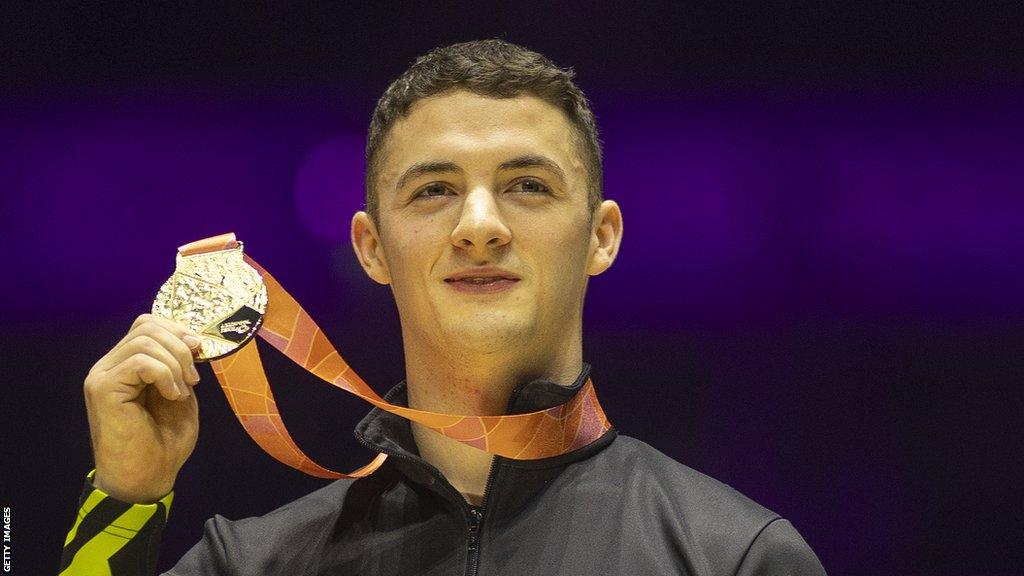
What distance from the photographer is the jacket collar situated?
231 centimetres

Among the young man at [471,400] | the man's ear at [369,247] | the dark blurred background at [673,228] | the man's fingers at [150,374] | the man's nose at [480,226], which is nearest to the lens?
the man's fingers at [150,374]

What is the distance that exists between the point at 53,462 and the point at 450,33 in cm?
151

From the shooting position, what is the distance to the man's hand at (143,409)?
2037 millimetres

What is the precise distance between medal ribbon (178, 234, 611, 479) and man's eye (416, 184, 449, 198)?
33 cm

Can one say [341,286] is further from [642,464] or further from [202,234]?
[642,464]

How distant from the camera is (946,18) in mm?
2998

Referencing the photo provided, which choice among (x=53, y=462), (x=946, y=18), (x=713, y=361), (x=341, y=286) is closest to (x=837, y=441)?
(x=713, y=361)

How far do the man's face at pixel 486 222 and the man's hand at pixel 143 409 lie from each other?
1.59ft

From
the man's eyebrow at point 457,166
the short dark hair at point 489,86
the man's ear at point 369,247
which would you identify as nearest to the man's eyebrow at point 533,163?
the man's eyebrow at point 457,166

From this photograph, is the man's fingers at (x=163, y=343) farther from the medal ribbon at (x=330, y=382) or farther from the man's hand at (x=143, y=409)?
the medal ribbon at (x=330, y=382)

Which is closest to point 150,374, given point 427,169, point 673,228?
point 427,169

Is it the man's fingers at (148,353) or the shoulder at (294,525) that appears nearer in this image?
the man's fingers at (148,353)

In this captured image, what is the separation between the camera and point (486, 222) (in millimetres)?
2242

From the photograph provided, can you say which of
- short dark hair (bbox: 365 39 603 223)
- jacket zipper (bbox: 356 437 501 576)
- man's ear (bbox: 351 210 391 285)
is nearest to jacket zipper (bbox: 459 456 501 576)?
jacket zipper (bbox: 356 437 501 576)
